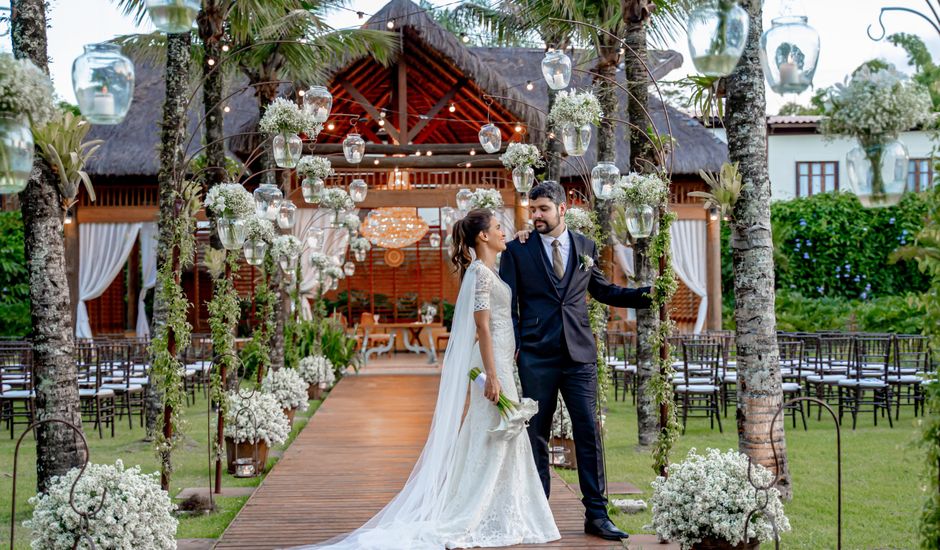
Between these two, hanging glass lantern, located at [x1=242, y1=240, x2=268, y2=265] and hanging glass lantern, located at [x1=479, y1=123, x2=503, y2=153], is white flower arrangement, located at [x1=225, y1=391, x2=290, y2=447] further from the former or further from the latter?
hanging glass lantern, located at [x1=479, y1=123, x2=503, y2=153]

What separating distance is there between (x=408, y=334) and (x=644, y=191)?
15.3 m

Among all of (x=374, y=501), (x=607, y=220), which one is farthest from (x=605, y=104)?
(x=374, y=501)

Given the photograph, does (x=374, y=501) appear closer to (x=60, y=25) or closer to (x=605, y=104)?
(x=60, y=25)

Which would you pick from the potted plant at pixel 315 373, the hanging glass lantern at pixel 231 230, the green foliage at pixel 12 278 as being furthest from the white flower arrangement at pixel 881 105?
the green foliage at pixel 12 278

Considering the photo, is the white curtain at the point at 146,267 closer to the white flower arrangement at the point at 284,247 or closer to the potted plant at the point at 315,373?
the potted plant at the point at 315,373

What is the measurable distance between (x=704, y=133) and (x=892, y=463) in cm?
1412

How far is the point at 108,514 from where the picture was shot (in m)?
4.54

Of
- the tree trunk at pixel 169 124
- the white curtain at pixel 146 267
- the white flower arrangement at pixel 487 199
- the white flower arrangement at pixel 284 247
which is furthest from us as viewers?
the white curtain at pixel 146 267

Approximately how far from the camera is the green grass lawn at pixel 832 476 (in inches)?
224

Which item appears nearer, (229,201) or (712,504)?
(712,504)

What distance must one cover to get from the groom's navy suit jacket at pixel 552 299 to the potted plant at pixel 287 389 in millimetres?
5700

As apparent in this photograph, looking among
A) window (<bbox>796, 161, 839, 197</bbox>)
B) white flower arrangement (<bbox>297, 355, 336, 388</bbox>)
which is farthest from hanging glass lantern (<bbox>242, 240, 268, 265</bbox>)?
window (<bbox>796, 161, 839, 197</bbox>)

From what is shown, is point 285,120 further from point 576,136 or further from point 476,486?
point 476,486

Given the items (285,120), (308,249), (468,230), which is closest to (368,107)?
(308,249)
